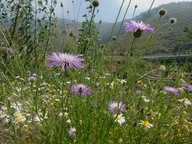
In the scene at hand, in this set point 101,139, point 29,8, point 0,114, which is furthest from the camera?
point 29,8

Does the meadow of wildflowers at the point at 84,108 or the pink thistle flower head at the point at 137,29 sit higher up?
the pink thistle flower head at the point at 137,29

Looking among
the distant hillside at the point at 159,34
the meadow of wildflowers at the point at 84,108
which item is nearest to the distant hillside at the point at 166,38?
the distant hillside at the point at 159,34

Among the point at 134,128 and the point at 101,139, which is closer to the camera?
the point at 101,139

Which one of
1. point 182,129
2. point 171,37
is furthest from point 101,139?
point 171,37

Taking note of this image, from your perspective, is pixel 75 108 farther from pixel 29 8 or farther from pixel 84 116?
pixel 29 8

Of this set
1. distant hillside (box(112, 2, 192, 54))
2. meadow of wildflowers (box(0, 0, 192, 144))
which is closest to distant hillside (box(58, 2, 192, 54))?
distant hillside (box(112, 2, 192, 54))

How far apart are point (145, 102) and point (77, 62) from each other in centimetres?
125

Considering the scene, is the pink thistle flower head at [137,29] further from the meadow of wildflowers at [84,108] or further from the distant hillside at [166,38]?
the distant hillside at [166,38]

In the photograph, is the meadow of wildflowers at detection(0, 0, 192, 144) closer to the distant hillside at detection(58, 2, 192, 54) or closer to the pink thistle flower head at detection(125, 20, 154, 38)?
the pink thistle flower head at detection(125, 20, 154, 38)

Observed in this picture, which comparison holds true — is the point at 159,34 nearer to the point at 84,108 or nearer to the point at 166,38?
the point at 84,108

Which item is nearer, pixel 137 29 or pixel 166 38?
pixel 137 29

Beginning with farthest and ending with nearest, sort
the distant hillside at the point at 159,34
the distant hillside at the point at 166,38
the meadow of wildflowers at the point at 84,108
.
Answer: the distant hillside at the point at 166,38, the distant hillside at the point at 159,34, the meadow of wildflowers at the point at 84,108

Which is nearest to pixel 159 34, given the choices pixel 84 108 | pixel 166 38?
pixel 84 108

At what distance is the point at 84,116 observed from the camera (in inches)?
57.2
